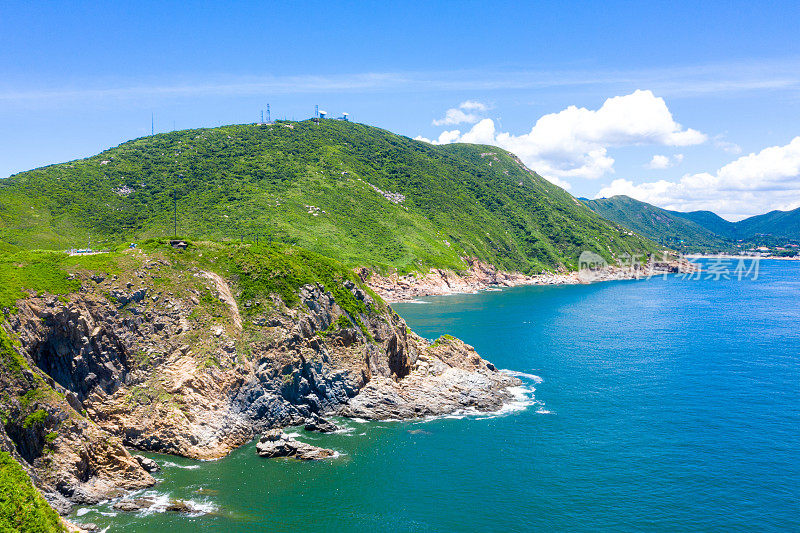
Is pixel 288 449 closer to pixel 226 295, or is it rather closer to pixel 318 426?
pixel 318 426

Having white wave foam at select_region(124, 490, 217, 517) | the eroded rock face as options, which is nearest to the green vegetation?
white wave foam at select_region(124, 490, 217, 517)

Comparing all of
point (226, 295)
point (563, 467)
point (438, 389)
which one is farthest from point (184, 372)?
point (563, 467)

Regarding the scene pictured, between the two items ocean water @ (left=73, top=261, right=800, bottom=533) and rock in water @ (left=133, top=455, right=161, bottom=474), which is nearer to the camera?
ocean water @ (left=73, top=261, right=800, bottom=533)

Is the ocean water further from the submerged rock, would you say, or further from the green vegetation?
the green vegetation

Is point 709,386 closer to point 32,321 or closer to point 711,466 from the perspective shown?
point 711,466

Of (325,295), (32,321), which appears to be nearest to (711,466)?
(325,295)
